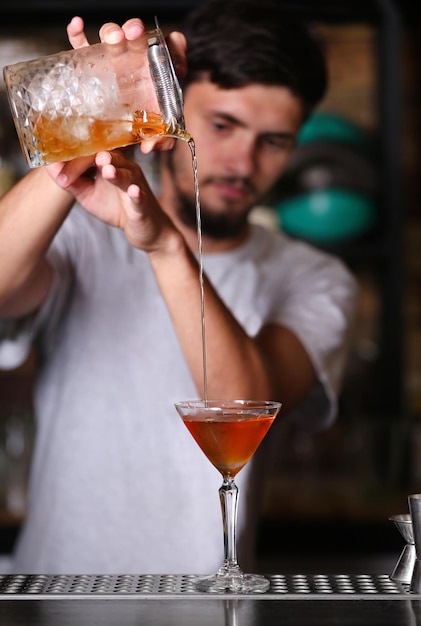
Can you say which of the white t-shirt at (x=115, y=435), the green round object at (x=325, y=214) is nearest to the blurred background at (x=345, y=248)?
the green round object at (x=325, y=214)

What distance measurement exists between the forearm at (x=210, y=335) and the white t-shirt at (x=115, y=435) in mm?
237

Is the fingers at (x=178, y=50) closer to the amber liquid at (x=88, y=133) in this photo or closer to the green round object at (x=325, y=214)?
the amber liquid at (x=88, y=133)

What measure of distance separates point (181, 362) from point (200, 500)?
0.85ft

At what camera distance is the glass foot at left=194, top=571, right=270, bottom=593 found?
112 cm

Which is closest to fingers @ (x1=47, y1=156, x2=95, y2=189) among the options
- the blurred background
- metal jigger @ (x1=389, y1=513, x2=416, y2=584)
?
metal jigger @ (x1=389, y1=513, x2=416, y2=584)

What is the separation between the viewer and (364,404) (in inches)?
122

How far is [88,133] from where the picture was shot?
1270 mm

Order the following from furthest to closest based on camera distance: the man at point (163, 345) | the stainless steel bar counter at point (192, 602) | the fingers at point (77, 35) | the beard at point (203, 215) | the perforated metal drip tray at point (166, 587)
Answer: the beard at point (203, 215) < the man at point (163, 345) < the fingers at point (77, 35) < the perforated metal drip tray at point (166, 587) < the stainless steel bar counter at point (192, 602)

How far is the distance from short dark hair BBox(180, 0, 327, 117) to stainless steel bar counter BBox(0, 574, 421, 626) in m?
1.09

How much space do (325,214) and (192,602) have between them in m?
1.97

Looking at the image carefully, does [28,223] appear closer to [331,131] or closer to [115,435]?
[115,435]

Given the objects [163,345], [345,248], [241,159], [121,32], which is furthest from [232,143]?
[345,248]

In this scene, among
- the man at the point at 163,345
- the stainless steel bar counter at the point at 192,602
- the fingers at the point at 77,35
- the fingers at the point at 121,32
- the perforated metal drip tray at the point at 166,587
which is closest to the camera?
the stainless steel bar counter at the point at 192,602

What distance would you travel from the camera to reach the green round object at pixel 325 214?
292 cm
